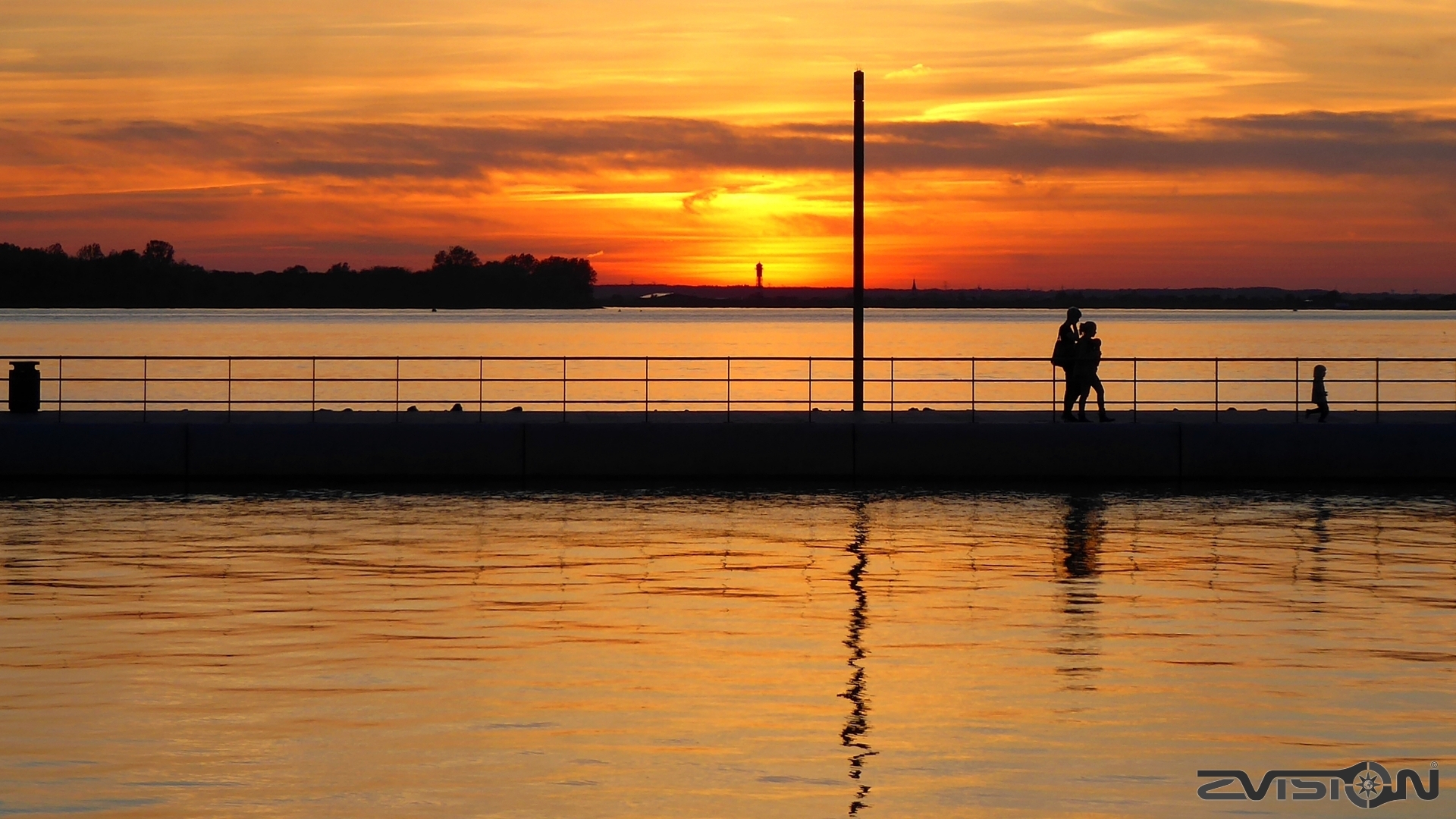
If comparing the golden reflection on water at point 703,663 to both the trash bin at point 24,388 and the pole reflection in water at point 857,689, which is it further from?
the trash bin at point 24,388

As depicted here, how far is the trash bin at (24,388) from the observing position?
117ft

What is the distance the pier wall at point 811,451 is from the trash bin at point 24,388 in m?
4.47

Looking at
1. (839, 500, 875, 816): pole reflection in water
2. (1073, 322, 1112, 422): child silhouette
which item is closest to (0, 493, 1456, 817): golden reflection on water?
(839, 500, 875, 816): pole reflection in water

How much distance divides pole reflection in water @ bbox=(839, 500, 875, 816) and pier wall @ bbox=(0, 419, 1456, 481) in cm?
934

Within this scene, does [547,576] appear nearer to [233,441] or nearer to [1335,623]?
[1335,623]

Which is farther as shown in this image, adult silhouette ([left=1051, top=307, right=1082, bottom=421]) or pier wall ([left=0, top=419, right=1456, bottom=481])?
adult silhouette ([left=1051, top=307, right=1082, bottom=421])

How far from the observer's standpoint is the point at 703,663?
47.6 feet

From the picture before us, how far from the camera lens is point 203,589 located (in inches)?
725

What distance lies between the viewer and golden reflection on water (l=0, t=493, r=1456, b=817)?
1070 centimetres

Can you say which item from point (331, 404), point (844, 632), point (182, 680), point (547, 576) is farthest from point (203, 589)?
point (331, 404)

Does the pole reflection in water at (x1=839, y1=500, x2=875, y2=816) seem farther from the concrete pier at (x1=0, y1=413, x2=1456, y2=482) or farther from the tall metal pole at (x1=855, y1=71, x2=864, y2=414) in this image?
the tall metal pole at (x1=855, y1=71, x2=864, y2=414)

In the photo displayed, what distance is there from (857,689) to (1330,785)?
3761 millimetres

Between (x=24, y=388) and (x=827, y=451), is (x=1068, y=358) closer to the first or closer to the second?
(x=827, y=451)

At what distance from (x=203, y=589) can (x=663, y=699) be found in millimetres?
7129
